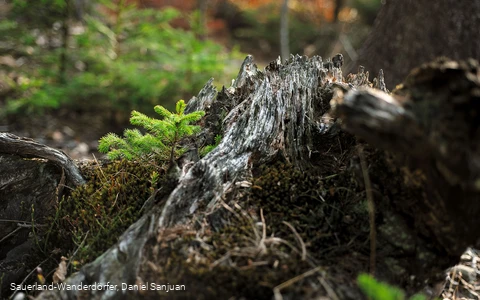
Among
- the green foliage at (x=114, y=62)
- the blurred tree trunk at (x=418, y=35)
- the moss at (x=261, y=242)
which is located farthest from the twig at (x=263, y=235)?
the green foliage at (x=114, y=62)

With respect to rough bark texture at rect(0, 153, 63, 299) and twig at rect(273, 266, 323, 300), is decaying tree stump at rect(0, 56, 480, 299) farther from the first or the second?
rough bark texture at rect(0, 153, 63, 299)

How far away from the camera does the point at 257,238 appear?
226cm

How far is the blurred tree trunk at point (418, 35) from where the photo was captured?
5352 millimetres

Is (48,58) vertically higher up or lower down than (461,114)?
higher up

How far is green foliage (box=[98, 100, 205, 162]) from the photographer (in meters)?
2.79

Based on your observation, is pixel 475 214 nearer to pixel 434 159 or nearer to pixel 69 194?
pixel 434 159

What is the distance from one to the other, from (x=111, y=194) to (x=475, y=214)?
6.75 ft

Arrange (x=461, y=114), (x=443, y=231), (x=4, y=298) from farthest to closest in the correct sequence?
1. (x=4, y=298)
2. (x=443, y=231)
3. (x=461, y=114)

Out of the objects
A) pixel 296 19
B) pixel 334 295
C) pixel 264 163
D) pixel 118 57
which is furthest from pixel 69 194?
pixel 296 19

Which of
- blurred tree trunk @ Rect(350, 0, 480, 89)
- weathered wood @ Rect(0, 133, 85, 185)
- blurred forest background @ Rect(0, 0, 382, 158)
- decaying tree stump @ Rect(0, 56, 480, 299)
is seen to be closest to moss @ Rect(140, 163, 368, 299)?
decaying tree stump @ Rect(0, 56, 480, 299)

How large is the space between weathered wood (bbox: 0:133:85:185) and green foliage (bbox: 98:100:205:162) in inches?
9.9

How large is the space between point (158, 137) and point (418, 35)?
412cm

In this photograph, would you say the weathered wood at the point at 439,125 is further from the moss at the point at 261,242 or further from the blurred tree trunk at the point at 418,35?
the blurred tree trunk at the point at 418,35

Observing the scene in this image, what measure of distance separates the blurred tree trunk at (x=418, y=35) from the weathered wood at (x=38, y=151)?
427 cm
